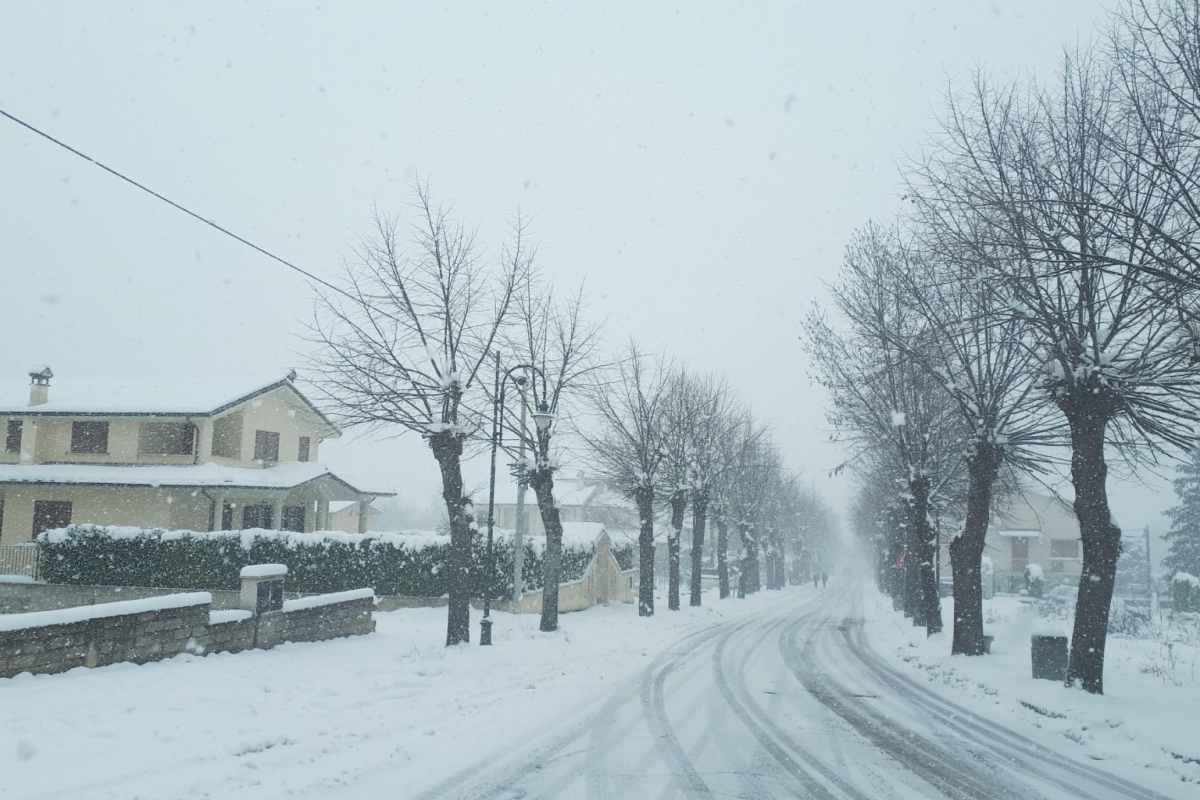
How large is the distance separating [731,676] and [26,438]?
32475 millimetres

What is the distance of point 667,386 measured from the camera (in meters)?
34.2

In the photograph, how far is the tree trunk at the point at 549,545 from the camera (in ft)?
70.6

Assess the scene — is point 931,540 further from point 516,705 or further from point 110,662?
point 110,662

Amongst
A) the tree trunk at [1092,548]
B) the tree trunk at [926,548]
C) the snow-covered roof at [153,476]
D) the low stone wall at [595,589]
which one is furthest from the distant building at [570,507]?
the tree trunk at [1092,548]

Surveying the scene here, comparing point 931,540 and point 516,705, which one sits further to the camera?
point 931,540

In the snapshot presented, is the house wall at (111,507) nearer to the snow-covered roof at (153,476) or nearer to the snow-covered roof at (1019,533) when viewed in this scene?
the snow-covered roof at (153,476)

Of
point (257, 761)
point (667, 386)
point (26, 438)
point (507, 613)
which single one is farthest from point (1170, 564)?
point (26, 438)

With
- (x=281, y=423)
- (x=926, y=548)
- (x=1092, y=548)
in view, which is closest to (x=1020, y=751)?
(x=1092, y=548)

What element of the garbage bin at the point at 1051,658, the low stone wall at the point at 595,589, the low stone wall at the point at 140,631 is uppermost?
the low stone wall at the point at 140,631

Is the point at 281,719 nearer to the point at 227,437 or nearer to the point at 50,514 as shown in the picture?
the point at 227,437

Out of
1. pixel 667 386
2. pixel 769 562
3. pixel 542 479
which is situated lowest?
pixel 769 562

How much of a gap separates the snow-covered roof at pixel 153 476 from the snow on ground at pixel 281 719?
58.1 ft

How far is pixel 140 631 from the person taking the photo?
11.3 metres

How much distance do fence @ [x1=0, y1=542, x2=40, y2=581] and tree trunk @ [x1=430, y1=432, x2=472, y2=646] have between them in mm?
21295
